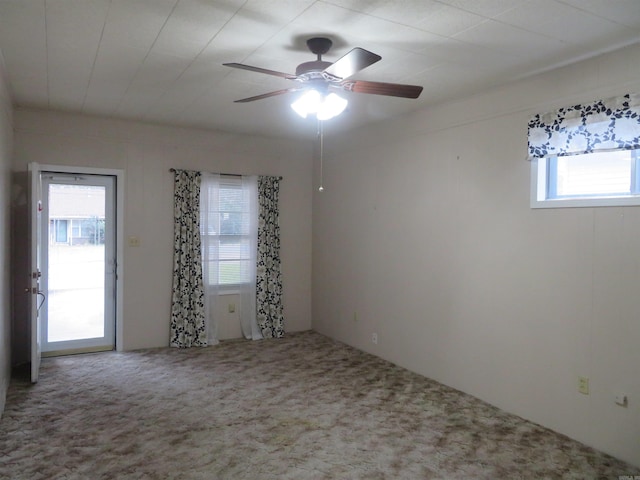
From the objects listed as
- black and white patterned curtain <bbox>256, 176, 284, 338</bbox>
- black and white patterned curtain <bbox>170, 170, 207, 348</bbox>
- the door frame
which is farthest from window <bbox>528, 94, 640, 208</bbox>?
the door frame

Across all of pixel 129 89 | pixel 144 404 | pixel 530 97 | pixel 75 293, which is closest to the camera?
pixel 530 97

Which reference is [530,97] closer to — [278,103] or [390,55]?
Result: [390,55]

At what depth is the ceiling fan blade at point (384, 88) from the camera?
270 centimetres

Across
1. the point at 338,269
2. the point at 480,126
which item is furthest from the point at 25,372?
the point at 480,126

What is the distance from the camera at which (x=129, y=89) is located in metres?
→ 3.97

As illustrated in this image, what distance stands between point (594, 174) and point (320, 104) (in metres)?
1.95

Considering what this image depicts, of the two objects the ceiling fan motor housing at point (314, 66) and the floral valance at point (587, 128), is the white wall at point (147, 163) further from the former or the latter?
the floral valance at point (587, 128)

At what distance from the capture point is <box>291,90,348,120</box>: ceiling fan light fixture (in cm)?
287

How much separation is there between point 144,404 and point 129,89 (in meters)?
2.68

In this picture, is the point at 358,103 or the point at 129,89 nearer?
the point at 129,89

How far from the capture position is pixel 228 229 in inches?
228

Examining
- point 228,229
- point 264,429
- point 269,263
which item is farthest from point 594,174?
point 228,229

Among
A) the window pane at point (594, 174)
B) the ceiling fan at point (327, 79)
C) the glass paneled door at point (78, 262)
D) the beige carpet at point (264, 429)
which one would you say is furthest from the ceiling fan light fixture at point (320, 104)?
the glass paneled door at point (78, 262)

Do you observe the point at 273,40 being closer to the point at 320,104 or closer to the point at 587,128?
the point at 320,104
